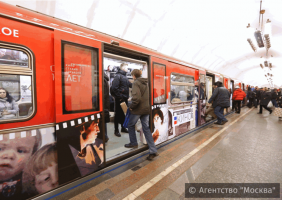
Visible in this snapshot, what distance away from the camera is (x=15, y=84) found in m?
1.50

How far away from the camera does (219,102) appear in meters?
5.77

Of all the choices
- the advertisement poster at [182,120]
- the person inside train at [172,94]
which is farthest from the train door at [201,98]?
the person inside train at [172,94]

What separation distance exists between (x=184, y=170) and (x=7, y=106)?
2789 millimetres

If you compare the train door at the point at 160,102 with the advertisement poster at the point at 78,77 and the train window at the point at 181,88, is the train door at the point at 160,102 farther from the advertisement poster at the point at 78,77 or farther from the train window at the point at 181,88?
the advertisement poster at the point at 78,77

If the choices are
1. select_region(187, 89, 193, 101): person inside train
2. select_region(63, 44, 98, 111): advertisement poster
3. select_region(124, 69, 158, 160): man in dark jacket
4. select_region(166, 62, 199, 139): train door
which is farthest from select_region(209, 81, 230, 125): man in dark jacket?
select_region(63, 44, 98, 111): advertisement poster

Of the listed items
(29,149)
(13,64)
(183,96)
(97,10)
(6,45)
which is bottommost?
(29,149)

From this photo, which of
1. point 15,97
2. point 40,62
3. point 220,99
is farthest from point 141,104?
point 220,99

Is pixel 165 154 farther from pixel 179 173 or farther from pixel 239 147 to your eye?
pixel 239 147

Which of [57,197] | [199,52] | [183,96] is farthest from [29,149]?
[199,52]

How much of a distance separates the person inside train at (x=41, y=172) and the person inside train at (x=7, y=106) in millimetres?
521

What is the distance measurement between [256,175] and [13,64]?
389 cm

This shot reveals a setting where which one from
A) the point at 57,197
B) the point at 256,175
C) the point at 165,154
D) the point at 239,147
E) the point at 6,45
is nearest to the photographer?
the point at 6,45

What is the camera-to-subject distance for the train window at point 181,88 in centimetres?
384

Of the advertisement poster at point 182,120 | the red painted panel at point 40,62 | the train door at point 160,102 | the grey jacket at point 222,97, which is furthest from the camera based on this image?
the grey jacket at point 222,97
